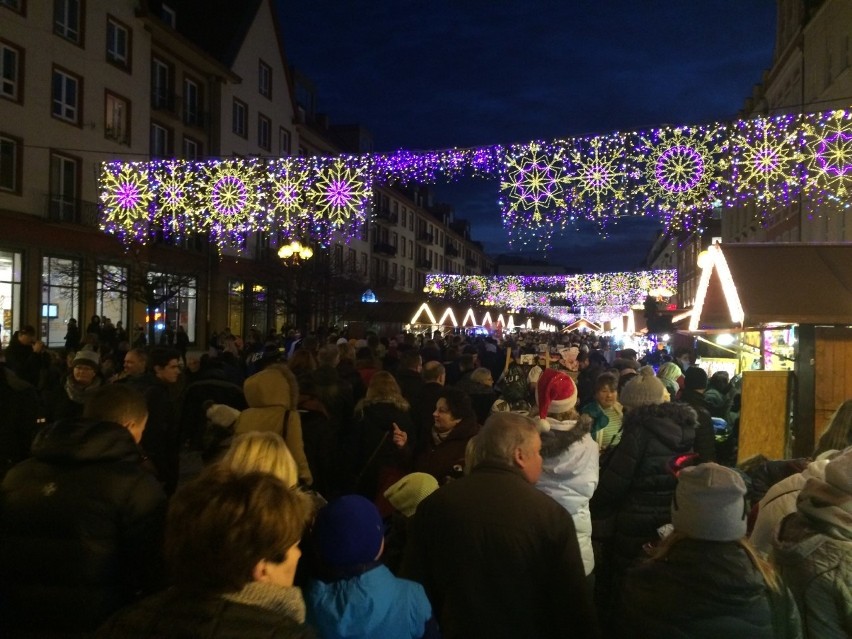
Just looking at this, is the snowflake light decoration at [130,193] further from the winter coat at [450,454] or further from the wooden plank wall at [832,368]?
the wooden plank wall at [832,368]

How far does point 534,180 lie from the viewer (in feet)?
40.1

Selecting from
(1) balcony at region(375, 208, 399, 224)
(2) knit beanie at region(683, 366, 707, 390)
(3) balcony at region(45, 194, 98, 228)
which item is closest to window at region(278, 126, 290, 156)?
(3) balcony at region(45, 194, 98, 228)

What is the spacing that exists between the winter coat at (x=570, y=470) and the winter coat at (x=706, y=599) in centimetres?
141

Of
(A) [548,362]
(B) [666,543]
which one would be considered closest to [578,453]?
(B) [666,543]

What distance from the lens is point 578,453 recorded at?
3.88m

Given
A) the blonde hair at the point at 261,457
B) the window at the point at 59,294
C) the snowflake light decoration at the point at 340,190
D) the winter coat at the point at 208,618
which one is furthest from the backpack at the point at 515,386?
the window at the point at 59,294

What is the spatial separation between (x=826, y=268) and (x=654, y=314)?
10212mm

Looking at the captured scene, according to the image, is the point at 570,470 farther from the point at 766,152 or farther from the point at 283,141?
the point at 283,141

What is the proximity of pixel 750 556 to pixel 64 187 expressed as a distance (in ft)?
82.8

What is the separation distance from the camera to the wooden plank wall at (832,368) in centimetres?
684

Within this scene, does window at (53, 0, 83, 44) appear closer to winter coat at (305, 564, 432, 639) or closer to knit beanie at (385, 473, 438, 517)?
knit beanie at (385, 473, 438, 517)

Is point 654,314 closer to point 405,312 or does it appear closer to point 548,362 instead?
point 548,362

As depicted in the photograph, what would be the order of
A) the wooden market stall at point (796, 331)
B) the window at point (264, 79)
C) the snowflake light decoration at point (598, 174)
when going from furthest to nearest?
the window at point (264, 79)
the snowflake light decoration at point (598, 174)
the wooden market stall at point (796, 331)

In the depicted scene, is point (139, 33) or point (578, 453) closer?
point (578, 453)
